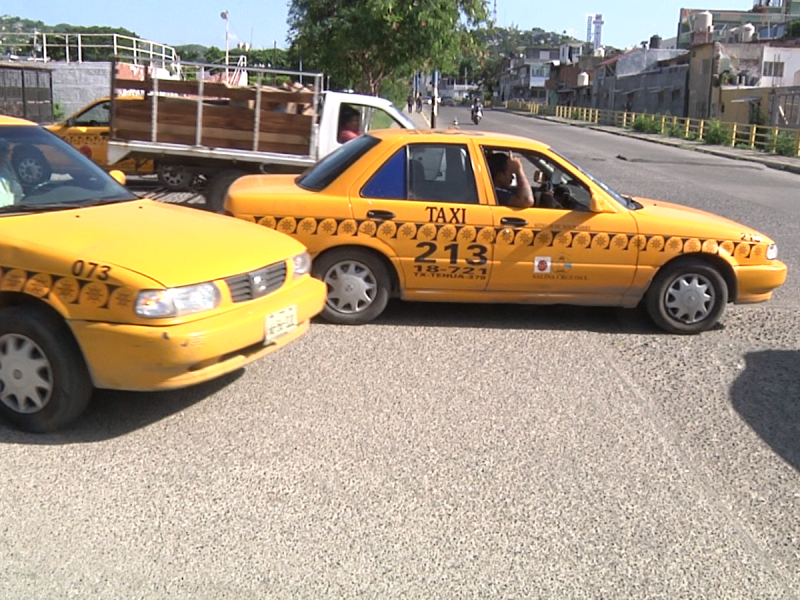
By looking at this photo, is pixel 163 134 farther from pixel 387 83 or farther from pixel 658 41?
pixel 658 41

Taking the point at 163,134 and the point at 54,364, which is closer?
the point at 54,364

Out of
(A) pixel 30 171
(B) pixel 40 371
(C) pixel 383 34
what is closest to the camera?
(B) pixel 40 371

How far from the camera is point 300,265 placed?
5.41 m

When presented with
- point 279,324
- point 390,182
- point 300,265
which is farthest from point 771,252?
point 279,324

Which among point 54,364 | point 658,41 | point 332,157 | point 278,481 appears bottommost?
point 278,481

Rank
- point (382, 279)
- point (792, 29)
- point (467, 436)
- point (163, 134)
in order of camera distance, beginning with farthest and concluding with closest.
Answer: point (792, 29), point (163, 134), point (382, 279), point (467, 436)

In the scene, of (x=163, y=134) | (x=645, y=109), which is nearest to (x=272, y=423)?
(x=163, y=134)

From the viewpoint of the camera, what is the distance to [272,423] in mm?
4934

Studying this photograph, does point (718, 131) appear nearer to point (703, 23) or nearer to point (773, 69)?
point (773, 69)

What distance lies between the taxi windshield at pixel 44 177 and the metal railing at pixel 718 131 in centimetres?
3065

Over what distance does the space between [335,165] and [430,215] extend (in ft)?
3.01

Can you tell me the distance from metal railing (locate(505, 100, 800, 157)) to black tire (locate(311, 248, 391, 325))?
28881 millimetres

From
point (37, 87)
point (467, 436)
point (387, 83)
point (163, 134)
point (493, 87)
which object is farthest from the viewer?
point (493, 87)

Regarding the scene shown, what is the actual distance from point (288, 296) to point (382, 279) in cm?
182
